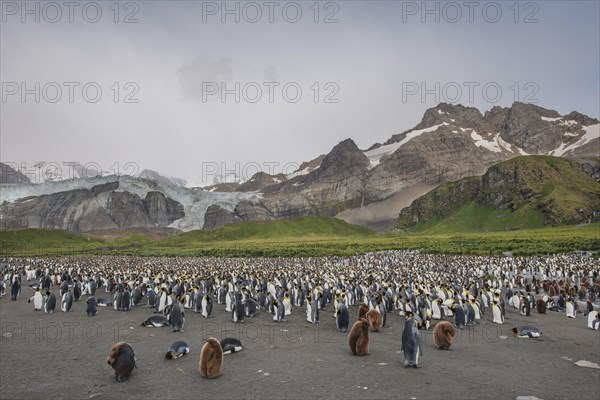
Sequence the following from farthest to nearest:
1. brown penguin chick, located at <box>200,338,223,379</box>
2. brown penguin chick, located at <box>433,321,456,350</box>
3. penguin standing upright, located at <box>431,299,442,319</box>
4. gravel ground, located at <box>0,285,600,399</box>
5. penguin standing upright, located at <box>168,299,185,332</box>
→ penguin standing upright, located at <box>431,299,442,319</box>, penguin standing upright, located at <box>168,299,185,332</box>, brown penguin chick, located at <box>433,321,456,350</box>, brown penguin chick, located at <box>200,338,223,379</box>, gravel ground, located at <box>0,285,600,399</box>

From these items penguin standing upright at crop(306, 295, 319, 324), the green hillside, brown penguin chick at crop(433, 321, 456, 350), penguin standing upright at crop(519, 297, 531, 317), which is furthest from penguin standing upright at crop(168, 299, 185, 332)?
the green hillside

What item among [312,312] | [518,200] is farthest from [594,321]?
[518,200]

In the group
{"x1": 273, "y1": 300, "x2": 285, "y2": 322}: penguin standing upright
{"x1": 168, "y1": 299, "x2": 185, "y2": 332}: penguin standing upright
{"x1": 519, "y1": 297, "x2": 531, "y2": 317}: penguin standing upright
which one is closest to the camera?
{"x1": 168, "y1": 299, "x2": 185, "y2": 332}: penguin standing upright

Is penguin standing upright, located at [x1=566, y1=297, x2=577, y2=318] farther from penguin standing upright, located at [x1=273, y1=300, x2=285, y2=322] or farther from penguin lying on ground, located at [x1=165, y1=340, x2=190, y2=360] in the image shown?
penguin lying on ground, located at [x1=165, y1=340, x2=190, y2=360]

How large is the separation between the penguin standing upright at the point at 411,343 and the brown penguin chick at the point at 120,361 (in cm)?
686

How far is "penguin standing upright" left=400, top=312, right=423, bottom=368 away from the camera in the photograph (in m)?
10.9

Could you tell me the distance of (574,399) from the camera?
9055 millimetres

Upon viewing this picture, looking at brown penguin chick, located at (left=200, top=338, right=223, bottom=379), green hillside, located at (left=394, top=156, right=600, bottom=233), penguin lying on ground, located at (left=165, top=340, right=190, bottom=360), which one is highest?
green hillside, located at (left=394, top=156, right=600, bottom=233)

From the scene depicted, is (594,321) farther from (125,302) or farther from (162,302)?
(125,302)

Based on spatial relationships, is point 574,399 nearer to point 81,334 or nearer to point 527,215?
point 81,334

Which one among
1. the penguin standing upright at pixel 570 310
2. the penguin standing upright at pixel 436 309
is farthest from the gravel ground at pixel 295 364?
the penguin standing upright at pixel 570 310

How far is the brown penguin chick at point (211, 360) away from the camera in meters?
10.4

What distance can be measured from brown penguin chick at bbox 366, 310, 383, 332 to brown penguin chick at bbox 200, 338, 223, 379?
23.4 ft

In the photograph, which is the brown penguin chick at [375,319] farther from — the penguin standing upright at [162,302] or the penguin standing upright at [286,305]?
the penguin standing upright at [162,302]
